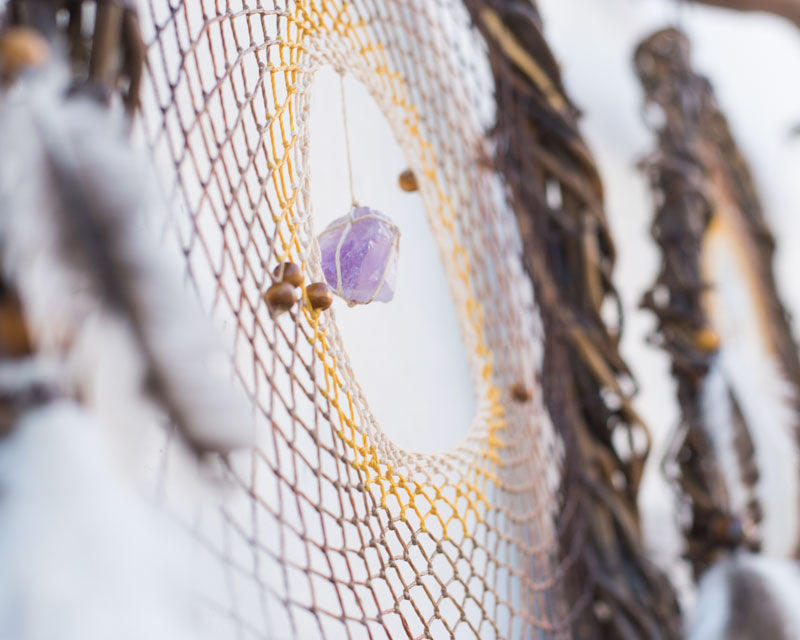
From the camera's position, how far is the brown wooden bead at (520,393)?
16.1 inches

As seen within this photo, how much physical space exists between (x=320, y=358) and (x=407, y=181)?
122 mm

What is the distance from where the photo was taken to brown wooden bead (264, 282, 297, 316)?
9.0 inches

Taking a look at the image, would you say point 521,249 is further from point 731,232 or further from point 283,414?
point 731,232

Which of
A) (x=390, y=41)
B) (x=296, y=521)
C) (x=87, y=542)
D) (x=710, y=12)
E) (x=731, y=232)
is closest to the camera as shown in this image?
(x=87, y=542)

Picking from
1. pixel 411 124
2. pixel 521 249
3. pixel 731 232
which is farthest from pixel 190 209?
pixel 731 232

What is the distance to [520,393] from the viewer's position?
410mm

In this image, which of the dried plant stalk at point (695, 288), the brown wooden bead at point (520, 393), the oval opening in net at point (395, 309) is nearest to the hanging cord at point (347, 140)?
the oval opening in net at point (395, 309)

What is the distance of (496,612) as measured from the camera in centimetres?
35

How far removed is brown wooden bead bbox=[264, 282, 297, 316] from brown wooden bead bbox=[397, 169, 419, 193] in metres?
0.14

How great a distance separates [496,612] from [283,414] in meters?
0.15

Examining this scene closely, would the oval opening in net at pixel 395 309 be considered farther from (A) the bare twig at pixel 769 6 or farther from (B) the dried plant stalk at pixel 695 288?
(A) the bare twig at pixel 769 6

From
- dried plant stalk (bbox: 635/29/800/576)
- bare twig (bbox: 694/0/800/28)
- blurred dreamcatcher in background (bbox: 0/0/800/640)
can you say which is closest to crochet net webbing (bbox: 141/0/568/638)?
blurred dreamcatcher in background (bbox: 0/0/800/640)

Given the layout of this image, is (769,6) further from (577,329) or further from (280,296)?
(280,296)

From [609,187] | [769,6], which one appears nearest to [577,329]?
[609,187]
